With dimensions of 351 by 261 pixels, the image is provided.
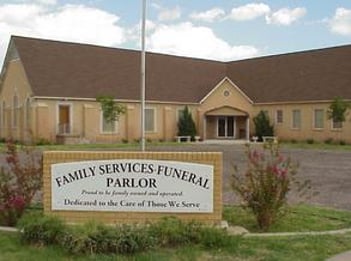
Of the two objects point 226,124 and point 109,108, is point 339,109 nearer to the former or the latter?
point 226,124

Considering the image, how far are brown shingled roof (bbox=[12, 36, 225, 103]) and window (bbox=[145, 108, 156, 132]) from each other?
3.73 feet

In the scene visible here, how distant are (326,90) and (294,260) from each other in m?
38.9

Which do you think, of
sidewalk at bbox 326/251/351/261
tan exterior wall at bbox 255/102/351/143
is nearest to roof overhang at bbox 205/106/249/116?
tan exterior wall at bbox 255/102/351/143

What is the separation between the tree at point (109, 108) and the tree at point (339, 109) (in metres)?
16.5

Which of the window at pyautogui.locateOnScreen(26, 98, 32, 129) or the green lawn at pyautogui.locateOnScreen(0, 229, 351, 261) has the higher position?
the window at pyautogui.locateOnScreen(26, 98, 32, 129)

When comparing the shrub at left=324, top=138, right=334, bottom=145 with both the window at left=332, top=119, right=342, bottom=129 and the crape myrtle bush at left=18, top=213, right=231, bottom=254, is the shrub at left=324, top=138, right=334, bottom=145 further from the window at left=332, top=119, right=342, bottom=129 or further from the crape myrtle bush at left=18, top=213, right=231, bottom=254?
the crape myrtle bush at left=18, top=213, right=231, bottom=254

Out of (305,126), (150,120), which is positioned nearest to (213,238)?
(150,120)

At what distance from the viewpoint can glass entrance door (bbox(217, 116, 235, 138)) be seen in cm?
4913

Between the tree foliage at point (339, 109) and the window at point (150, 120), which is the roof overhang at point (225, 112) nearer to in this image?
the window at point (150, 120)

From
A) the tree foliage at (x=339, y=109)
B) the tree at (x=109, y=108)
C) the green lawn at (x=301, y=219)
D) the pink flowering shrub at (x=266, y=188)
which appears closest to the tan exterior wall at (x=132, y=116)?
the tree at (x=109, y=108)

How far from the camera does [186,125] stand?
45719 millimetres

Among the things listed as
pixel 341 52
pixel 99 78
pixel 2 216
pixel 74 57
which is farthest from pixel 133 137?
pixel 2 216

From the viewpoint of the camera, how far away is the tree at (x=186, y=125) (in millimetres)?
45625

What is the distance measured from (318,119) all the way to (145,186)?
124 feet
